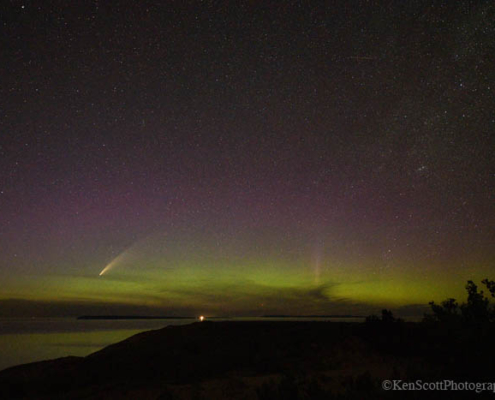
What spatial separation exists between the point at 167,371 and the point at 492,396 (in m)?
10.6

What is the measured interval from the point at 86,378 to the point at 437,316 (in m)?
13.0

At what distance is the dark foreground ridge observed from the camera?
8617 millimetres

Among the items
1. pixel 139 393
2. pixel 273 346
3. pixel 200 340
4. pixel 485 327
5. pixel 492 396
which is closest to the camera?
pixel 492 396

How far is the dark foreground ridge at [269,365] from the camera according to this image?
339 inches

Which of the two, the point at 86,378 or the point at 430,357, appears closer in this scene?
the point at 430,357

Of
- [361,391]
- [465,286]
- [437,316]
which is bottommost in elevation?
[361,391]

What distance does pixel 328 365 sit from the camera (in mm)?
13922

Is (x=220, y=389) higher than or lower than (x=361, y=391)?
lower

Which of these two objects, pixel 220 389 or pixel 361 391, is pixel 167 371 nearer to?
pixel 220 389

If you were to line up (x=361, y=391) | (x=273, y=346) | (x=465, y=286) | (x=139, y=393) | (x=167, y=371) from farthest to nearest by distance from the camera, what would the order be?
1. (x=273, y=346)
2. (x=167, y=371)
3. (x=465, y=286)
4. (x=139, y=393)
5. (x=361, y=391)

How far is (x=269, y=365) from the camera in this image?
547 inches

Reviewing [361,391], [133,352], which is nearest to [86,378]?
[133,352]

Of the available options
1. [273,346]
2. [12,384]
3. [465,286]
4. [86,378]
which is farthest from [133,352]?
[465,286]

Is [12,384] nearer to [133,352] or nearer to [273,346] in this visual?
[133,352]
